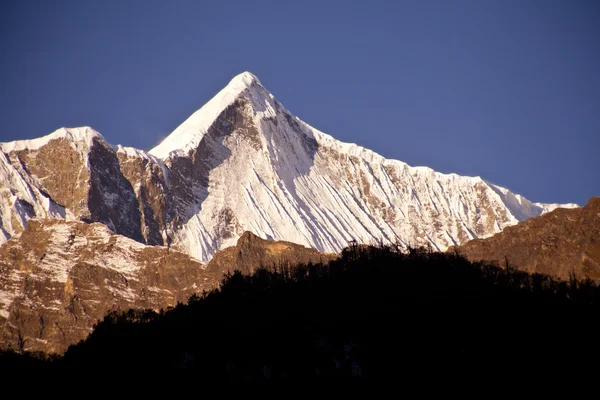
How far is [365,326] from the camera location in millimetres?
144250

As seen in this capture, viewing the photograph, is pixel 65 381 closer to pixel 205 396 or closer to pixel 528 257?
pixel 205 396

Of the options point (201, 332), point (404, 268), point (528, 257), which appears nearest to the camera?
point (201, 332)

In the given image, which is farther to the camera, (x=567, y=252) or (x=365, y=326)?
(x=567, y=252)

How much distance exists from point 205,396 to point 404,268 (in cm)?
3635

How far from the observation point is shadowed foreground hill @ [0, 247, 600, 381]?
5477 inches

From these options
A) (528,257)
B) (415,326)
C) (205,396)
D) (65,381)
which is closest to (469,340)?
(415,326)

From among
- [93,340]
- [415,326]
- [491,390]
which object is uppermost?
[93,340]

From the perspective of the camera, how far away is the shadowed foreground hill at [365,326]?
139125 mm

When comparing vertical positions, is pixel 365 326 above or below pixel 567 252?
below

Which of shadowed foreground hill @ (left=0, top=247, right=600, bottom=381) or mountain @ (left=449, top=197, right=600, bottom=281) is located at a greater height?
mountain @ (left=449, top=197, right=600, bottom=281)

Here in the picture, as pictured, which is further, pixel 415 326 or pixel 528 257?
pixel 528 257

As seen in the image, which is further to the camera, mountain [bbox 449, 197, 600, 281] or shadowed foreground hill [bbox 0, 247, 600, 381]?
mountain [bbox 449, 197, 600, 281]

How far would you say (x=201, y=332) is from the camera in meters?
152

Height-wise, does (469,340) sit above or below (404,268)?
below
